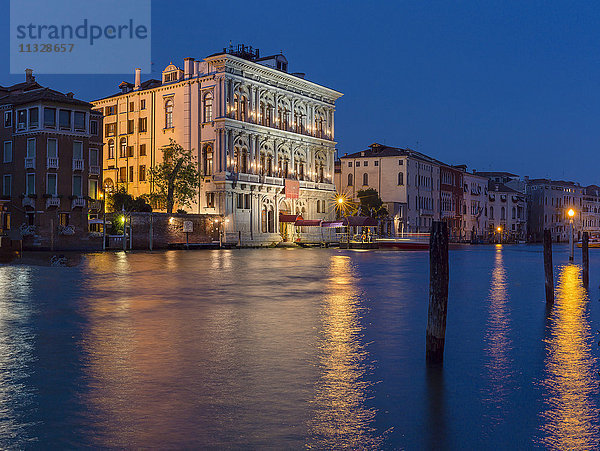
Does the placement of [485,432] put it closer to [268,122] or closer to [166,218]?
[166,218]

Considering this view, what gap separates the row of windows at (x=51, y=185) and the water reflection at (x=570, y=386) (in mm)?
41678

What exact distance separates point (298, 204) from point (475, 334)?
57.1 meters

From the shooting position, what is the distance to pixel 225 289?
63.1 ft

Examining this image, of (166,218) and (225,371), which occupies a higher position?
(166,218)

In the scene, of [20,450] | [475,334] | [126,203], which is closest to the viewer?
[20,450]

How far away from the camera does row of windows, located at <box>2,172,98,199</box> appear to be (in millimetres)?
47531

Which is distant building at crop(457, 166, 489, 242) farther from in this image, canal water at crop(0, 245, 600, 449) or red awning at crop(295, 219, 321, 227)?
canal water at crop(0, 245, 600, 449)

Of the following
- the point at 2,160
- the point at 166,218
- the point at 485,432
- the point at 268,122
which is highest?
the point at 268,122

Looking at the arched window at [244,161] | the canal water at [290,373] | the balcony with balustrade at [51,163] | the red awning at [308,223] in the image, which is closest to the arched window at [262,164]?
the arched window at [244,161]

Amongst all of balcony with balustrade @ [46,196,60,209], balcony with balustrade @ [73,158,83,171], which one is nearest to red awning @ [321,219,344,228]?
balcony with balustrade @ [73,158,83,171]

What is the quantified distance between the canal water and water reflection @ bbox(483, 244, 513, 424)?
0.03m

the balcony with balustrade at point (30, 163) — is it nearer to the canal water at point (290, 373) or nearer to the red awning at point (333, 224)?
the red awning at point (333, 224)

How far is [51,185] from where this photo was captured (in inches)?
1885

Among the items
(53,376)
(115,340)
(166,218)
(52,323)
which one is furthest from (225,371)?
(166,218)
